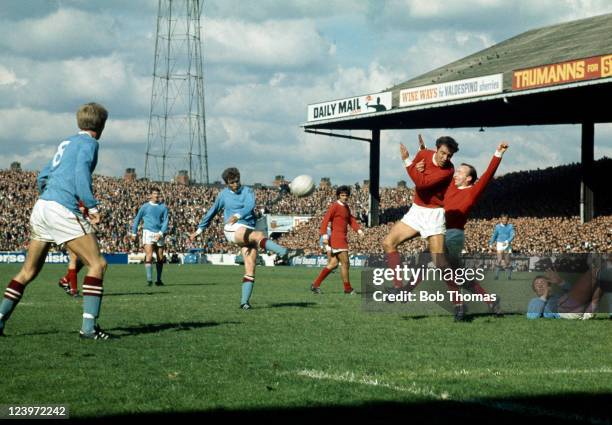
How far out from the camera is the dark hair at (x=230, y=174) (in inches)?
542

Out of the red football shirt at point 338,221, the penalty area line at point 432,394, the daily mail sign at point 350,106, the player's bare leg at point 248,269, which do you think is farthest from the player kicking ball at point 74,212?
the daily mail sign at point 350,106

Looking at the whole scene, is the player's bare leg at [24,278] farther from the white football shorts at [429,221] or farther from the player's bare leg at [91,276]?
the white football shorts at [429,221]

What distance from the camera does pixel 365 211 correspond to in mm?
66500

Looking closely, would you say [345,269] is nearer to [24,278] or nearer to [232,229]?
[232,229]

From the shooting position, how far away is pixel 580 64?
3741 cm

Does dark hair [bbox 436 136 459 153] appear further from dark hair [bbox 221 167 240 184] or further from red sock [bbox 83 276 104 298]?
red sock [bbox 83 276 104 298]

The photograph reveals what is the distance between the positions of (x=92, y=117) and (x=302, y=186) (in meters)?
18.0

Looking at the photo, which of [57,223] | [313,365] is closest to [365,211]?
[57,223]

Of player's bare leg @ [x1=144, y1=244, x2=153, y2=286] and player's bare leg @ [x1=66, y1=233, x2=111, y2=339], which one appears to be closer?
player's bare leg @ [x1=66, y1=233, x2=111, y2=339]

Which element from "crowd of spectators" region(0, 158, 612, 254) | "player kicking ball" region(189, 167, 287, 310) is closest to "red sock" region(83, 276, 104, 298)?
"player kicking ball" region(189, 167, 287, 310)

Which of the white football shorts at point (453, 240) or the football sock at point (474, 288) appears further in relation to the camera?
the football sock at point (474, 288)

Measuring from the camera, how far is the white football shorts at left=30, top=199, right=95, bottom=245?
9000 mm

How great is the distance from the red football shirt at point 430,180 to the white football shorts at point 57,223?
433 cm

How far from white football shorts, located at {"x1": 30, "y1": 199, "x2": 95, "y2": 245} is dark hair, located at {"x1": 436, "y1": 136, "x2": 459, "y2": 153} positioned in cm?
466
